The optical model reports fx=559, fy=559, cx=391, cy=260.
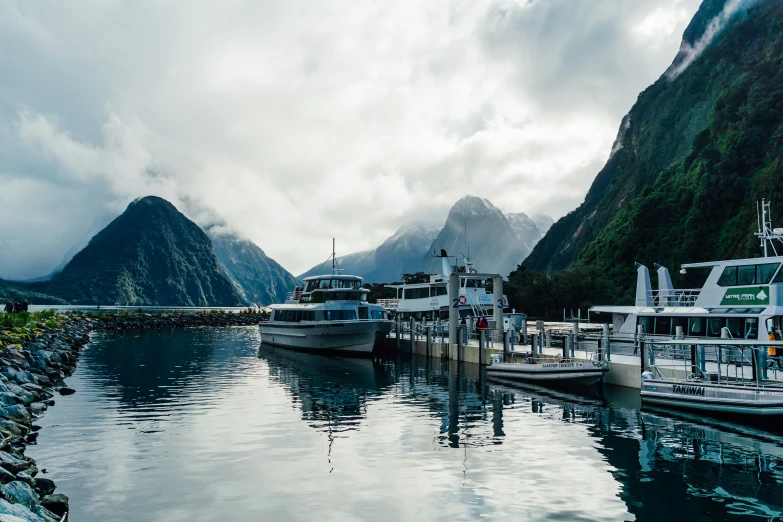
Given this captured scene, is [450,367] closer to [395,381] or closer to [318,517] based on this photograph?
[395,381]

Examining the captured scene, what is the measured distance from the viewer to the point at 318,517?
1170cm

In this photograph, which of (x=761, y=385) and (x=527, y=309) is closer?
(x=761, y=385)

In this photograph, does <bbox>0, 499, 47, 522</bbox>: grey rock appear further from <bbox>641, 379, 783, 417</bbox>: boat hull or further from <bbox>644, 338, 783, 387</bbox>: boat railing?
<bbox>641, 379, 783, 417</bbox>: boat hull

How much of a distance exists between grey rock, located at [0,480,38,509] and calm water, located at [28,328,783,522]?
1093 millimetres

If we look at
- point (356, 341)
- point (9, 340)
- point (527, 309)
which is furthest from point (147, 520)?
point (527, 309)

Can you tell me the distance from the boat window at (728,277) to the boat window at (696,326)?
198 cm

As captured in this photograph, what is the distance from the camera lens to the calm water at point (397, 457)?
12227 mm

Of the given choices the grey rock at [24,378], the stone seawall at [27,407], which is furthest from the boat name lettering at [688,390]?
the grey rock at [24,378]

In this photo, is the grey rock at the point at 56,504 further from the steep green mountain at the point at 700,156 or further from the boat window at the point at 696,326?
the steep green mountain at the point at 700,156

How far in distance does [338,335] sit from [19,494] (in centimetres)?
3560

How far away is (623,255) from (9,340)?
99.2 meters

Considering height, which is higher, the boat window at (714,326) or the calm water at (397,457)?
the boat window at (714,326)

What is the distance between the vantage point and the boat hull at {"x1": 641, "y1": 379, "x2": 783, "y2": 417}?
18.6m

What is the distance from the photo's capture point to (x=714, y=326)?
26453 millimetres
